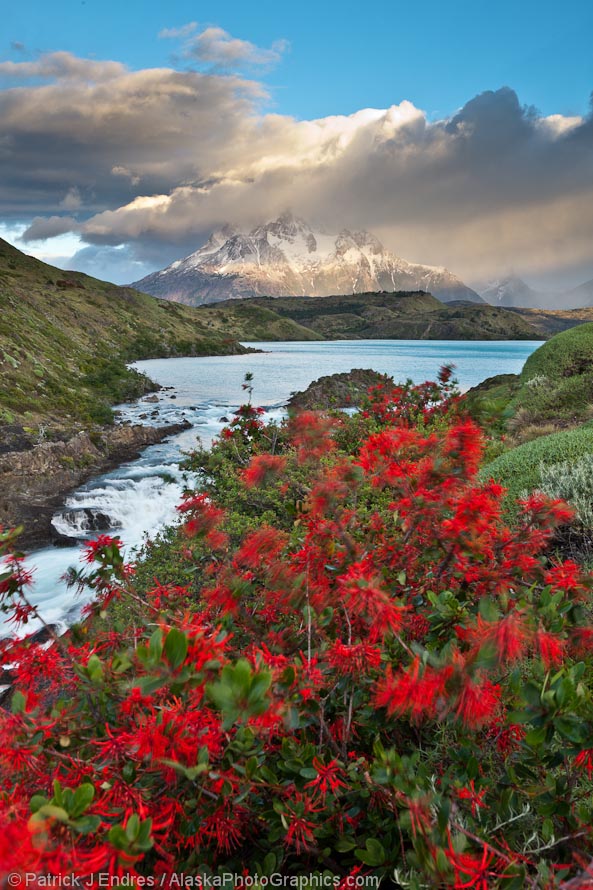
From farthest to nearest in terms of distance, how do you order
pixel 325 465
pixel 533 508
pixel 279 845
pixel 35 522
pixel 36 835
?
pixel 35 522 → pixel 325 465 → pixel 533 508 → pixel 279 845 → pixel 36 835

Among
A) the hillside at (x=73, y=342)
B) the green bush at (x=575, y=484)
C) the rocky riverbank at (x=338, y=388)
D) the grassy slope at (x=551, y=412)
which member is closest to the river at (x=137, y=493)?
the rocky riverbank at (x=338, y=388)

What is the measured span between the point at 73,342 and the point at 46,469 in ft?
120

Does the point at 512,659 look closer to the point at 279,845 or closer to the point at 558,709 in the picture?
the point at 558,709

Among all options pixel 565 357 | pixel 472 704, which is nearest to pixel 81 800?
pixel 472 704

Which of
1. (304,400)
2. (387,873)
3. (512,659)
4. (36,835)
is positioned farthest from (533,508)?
(304,400)

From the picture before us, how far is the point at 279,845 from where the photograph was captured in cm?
211

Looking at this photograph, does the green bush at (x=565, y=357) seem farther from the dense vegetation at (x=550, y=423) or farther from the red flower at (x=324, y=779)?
the red flower at (x=324, y=779)

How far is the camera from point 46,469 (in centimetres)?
1809

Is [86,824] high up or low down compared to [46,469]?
up

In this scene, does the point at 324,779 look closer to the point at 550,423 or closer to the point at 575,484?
the point at 575,484

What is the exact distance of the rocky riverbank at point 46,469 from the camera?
49.1 feet

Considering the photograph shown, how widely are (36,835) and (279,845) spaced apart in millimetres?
1342

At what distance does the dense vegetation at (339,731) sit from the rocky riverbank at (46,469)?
13.3m

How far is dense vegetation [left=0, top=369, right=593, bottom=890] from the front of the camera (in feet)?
4.90
